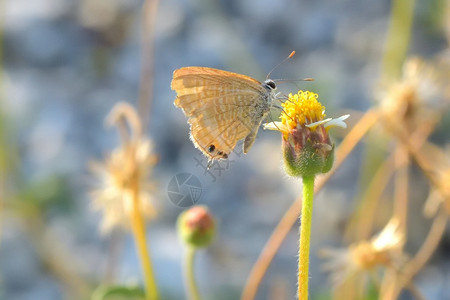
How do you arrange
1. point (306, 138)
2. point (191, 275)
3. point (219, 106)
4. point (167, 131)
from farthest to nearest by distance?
point (167, 131) → point (191, 275) → point (219, 106) → point (306, 138)

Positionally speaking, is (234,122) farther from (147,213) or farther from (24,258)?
(24,258)

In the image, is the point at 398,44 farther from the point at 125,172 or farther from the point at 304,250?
the point at 304,250

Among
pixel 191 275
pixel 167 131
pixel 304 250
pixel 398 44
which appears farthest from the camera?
pixel 167 131

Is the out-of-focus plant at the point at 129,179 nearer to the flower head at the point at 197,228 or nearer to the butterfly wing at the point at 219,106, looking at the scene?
the flower head at the point at 197,228

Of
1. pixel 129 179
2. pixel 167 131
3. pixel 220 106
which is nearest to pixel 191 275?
pixel 129 179

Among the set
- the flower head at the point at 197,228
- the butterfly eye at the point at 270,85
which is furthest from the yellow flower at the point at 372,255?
the butterfly eye at the point at 270,85

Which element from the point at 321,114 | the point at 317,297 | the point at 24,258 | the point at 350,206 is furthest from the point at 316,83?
the point at 321,114
